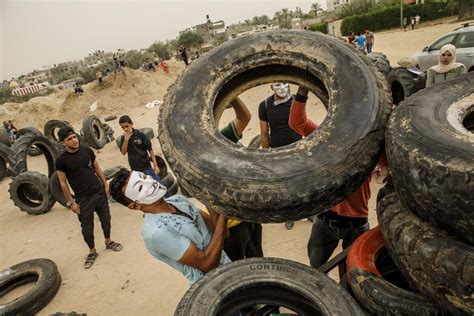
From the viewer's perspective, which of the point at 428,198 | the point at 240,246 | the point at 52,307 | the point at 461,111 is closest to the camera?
the point at 428,198

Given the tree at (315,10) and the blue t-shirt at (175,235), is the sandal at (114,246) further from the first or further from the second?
the tree at (315,10)

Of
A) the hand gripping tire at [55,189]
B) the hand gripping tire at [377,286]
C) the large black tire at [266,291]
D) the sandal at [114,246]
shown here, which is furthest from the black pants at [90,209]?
the hand gripping tire at [377,286]

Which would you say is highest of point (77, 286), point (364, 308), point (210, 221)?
point (210, 221)

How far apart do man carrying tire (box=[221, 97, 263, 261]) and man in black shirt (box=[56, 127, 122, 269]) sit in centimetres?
276

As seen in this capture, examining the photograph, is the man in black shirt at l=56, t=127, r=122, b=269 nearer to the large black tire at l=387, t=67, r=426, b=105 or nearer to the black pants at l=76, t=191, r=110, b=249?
the black pants at l=76, t=191, r=110, b=249

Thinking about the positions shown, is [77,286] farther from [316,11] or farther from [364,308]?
[316,11]

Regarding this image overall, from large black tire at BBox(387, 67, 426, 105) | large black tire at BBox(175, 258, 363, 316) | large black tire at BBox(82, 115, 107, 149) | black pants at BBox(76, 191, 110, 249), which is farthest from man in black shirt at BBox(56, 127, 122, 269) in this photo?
large black tire at BBox(82, 115, 107, 149)

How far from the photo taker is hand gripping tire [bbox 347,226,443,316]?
63.9 inches

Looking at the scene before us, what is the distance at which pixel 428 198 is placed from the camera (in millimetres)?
1426

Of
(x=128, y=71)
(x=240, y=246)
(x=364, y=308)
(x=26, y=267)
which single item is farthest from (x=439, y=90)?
(x=128, y=71)

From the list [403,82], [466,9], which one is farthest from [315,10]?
[403,82]

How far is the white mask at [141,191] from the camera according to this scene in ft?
6.94

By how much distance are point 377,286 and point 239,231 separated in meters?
1.32

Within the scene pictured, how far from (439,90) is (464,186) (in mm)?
776
